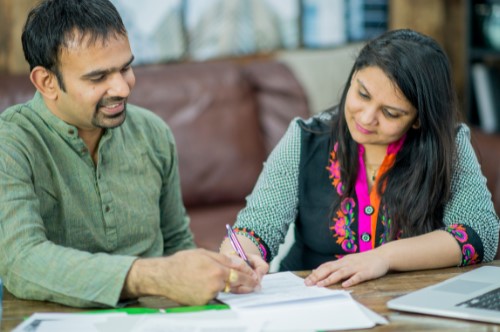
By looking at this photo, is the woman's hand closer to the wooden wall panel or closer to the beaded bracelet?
the beaded bracelet

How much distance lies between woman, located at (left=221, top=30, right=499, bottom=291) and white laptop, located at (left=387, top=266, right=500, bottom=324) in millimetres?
148

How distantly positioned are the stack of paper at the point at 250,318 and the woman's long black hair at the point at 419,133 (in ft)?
1.55

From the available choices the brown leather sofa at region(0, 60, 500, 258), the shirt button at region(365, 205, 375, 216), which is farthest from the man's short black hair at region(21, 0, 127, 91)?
the brown leather sofa at region(0, 60, 500, 258)

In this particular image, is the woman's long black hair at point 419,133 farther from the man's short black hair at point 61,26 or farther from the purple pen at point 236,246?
the man's short black hair at point 61,26

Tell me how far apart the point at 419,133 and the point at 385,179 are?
0.45 ft

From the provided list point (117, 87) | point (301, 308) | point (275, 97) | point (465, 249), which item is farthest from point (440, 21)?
point (301, 308)

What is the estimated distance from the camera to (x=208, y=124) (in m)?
3.18

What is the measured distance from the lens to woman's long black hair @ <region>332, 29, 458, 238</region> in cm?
186

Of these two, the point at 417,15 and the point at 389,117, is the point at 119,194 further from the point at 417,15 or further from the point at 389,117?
the point at 417,15

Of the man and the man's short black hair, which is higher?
the man's short black hair

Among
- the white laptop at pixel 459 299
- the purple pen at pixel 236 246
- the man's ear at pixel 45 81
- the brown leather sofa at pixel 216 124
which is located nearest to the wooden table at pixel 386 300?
the white laptop at pixel 459 299

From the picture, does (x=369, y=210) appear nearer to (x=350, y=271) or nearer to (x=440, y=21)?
(x=350, y=271)

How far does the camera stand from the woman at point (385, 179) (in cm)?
184

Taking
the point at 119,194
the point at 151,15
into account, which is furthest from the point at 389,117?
the point at 151,15
